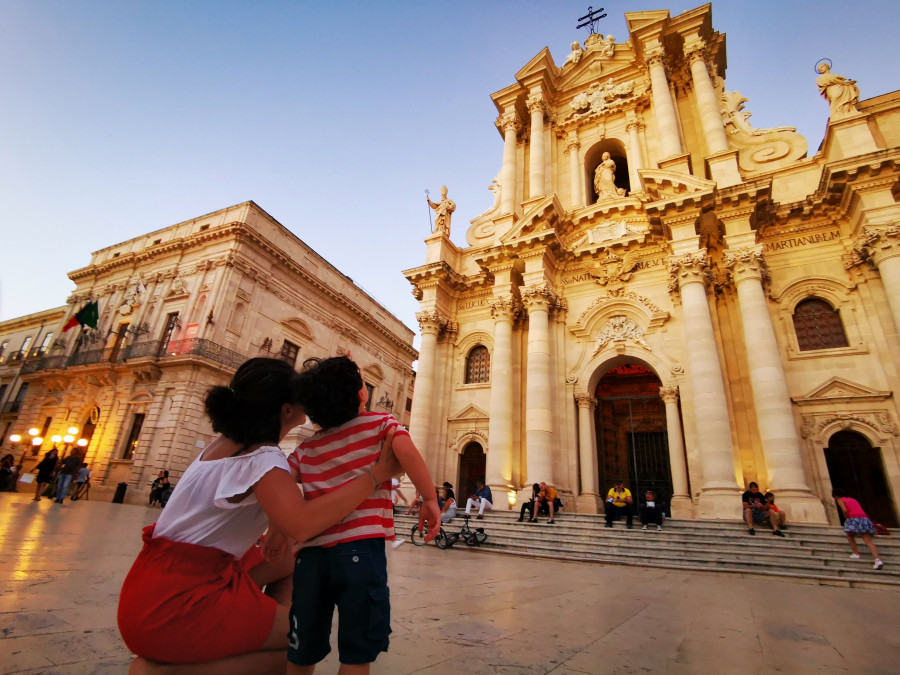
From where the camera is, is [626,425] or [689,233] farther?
[626,425]

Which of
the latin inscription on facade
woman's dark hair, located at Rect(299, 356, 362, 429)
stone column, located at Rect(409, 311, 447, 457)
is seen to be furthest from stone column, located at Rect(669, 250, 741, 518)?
woman's dark hair, located at Rect(299, 356, 362, 429)

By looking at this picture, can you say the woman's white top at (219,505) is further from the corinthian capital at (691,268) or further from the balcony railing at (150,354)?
the balcony railing at (150,354)

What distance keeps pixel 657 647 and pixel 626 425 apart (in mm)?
15711

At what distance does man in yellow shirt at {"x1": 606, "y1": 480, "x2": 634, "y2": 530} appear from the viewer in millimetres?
10505

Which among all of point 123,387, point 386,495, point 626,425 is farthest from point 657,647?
point 123,387

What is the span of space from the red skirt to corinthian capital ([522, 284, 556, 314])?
14.0m

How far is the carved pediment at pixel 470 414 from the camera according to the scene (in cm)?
1641

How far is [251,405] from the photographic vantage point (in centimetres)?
197

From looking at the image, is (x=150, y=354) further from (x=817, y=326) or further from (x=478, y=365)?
(x=817, y=326)

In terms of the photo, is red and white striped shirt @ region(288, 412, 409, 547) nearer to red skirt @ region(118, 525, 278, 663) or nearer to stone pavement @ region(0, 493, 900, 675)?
red skirt @ region(118, 525, 278, 663)

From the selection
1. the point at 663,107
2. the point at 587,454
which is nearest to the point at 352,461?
the point at 587,454

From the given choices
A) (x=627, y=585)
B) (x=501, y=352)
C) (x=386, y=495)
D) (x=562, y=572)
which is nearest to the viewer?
(x=386, y=495)

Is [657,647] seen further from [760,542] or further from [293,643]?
[760,542]

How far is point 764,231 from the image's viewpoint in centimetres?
1393
